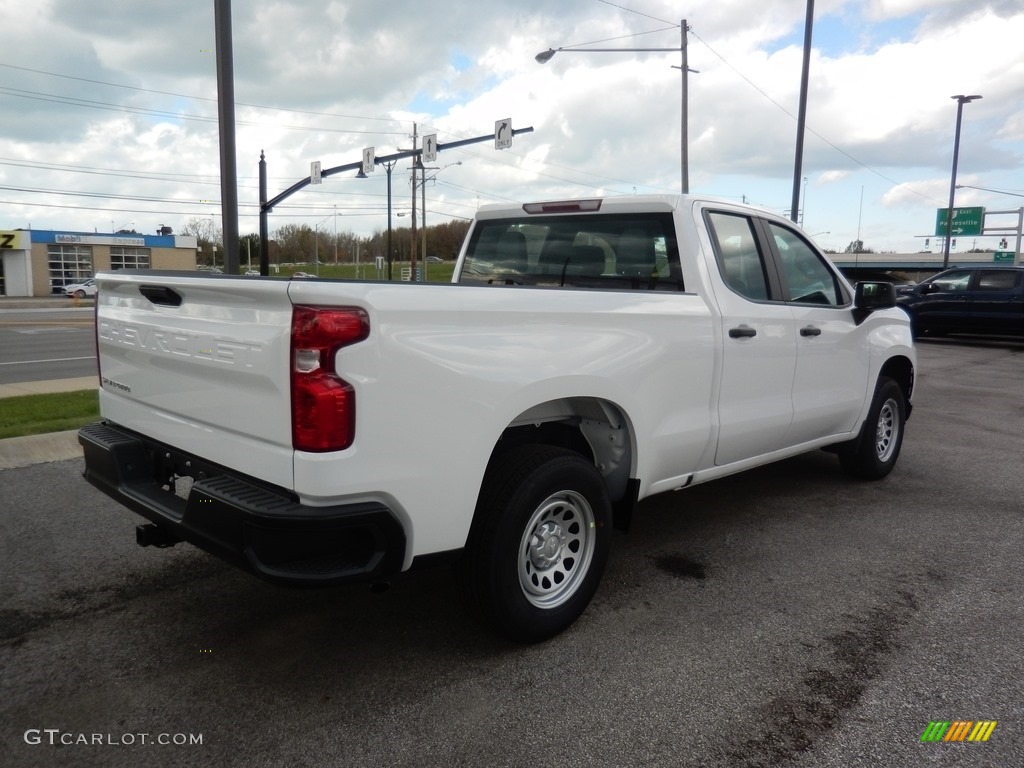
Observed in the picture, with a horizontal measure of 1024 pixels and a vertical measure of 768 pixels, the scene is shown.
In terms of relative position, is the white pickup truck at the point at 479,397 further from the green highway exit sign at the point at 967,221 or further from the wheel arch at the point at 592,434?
the green highway exit sign at the point at 967,221

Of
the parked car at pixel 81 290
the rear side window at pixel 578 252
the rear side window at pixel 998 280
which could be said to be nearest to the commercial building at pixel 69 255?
the parked car at pixel 81 290

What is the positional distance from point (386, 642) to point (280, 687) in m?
0.51

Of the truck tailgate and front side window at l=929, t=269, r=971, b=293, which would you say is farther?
front side window at l=929, t=269, r=971, b=293

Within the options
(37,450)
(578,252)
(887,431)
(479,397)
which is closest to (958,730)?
(479,397)

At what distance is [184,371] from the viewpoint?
3002 millimetres

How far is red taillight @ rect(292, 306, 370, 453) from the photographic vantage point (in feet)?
8.21

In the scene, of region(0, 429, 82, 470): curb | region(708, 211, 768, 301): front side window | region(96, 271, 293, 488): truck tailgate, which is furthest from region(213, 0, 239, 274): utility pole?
region(708, 211, 768, 301): front side window

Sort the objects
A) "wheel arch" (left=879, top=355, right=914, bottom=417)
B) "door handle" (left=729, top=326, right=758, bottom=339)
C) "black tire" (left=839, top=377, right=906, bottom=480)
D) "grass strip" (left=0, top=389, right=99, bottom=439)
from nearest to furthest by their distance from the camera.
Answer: "door handle" (left=729, top=326, right=758, bottom=339), "black tire" (left=839, top=377, right=906, bottom=480), "wheel arch" (left=879, top=355, right=914, bottom=417), "grass strip" (left=0, top=389, right=99, bottom=439)

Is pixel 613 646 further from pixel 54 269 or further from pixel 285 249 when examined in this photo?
pixel 54 269

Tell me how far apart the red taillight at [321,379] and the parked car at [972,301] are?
1826cm

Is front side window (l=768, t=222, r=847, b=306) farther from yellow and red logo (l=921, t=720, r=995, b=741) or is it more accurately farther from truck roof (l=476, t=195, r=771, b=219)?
yellow and red logo (l=921, t=720, r=995, b=741)

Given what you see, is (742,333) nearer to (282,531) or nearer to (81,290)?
(282,531)

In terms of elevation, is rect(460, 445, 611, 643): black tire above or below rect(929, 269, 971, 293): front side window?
below

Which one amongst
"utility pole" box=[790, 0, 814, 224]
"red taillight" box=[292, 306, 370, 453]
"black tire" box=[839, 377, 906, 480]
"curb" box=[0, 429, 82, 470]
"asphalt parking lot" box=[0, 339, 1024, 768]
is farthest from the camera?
"utility pole" box=[790, 0, 814, 224]
